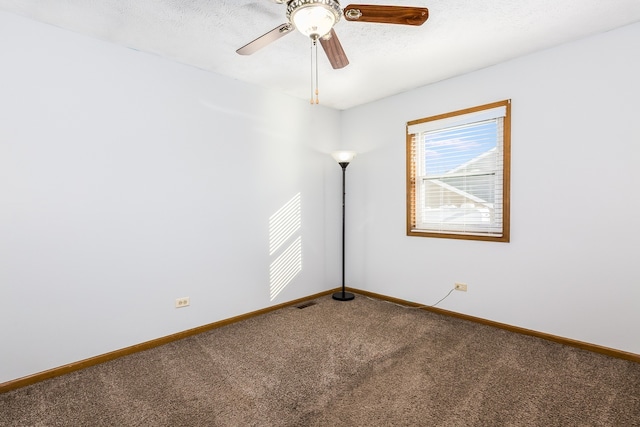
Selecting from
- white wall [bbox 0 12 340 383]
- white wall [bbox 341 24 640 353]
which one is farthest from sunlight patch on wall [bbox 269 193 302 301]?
white wall [bbox 341 24 640 353]

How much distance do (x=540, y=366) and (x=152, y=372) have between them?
290cm

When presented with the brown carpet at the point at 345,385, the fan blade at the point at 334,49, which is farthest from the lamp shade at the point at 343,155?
the brown carpet at the point at 345,385

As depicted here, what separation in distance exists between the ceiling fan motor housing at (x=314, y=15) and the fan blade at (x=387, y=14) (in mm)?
73

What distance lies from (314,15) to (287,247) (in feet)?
8.67

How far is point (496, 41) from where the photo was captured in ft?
8.56

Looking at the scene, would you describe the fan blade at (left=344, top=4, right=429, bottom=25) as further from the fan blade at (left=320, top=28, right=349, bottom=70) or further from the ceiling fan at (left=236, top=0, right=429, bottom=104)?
the fan blade at (left=320, top=28, right=349, bottom=70)

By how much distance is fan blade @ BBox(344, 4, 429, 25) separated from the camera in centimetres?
158

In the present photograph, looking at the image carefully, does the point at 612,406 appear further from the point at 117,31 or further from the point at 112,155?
→ the point at 117,31

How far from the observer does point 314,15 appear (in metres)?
1.62

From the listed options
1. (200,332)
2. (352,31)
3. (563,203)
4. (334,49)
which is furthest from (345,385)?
(352,31)

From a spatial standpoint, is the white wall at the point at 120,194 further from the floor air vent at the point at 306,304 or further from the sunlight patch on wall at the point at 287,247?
the floor air vent at the point at 306,304

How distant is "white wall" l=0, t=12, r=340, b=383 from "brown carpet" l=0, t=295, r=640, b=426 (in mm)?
368

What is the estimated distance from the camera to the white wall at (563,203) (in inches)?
95.9

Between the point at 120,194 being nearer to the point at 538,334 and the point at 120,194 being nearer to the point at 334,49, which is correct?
the point at 334,49
